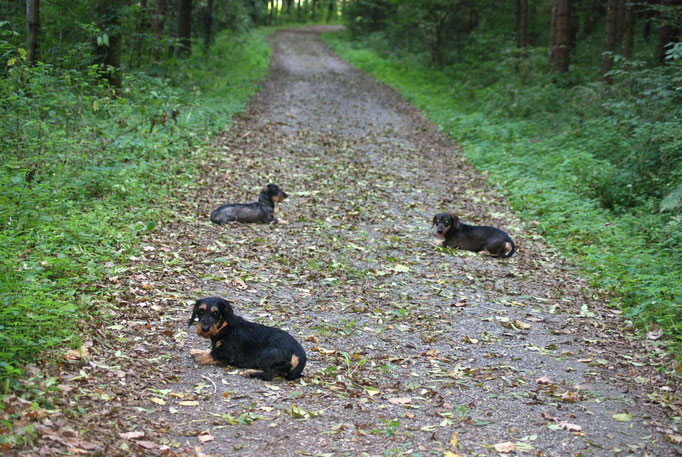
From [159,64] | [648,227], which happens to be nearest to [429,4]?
[159,64]

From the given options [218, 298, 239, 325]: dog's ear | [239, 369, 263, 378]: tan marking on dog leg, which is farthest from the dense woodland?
[239, 369, 263, 378]: tan marking on dog leg

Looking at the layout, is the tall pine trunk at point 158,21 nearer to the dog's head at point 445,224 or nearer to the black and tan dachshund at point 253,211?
the black and tan dachshund at point 253,211

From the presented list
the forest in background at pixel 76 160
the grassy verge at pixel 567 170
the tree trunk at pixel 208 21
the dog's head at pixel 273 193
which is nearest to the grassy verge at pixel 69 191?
the forest in background at pixel 76 160

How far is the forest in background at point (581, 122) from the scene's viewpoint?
907 cm

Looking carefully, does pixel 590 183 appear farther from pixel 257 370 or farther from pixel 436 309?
pixel 257 370

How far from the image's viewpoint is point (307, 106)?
22.2 m

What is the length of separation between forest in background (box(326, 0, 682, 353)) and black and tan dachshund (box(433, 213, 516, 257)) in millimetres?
1213

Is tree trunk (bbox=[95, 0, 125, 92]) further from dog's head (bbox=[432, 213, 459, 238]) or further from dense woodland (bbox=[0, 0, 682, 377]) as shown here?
dog's head (bbox=[432, 213, 459, 238])

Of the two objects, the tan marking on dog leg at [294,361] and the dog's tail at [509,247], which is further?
the dog's tail at [509,247]

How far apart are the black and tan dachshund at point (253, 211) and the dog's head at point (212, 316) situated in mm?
4548

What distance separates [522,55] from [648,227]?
581 inches

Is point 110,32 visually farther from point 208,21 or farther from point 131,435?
point 208,21

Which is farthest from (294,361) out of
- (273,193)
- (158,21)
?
(158,21)

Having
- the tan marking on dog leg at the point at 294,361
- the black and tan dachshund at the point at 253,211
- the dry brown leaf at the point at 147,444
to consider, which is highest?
the black and tan dachshund at the point at 253,211
